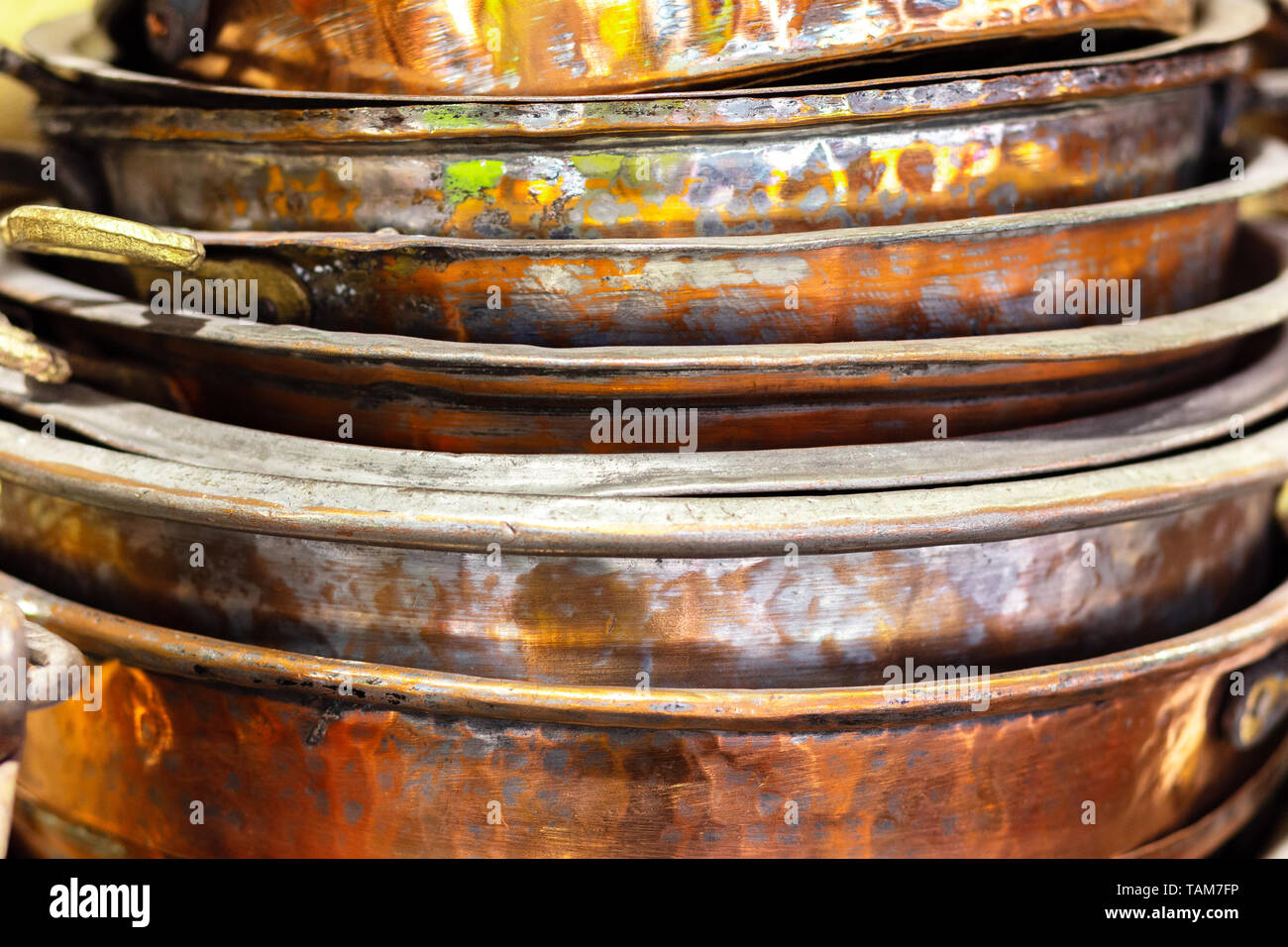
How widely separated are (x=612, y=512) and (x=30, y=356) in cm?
50

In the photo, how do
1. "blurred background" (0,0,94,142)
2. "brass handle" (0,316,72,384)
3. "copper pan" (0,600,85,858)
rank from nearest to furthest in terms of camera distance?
"copper pan" (0,600,85,858) < "brass handle" (0,316,72,384) < "blurred background" (0,0,94,142)

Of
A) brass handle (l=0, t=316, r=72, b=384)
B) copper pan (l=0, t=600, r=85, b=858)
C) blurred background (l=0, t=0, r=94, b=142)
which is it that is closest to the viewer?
copper pan (l=0, t=600, r=85, b=858)

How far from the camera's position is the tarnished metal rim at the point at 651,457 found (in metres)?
0.79

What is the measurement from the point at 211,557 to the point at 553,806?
0.33 metres

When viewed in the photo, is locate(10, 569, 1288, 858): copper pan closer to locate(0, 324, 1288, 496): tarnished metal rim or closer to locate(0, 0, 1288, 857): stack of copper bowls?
locate(0, 0, 1288, 857): stack of copper bowls

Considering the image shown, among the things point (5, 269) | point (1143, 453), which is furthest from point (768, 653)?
point (5, 269)

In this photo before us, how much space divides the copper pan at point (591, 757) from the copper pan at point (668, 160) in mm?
355

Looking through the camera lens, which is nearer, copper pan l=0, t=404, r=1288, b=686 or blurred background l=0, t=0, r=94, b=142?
copper pan l=0, t=404, r=1288, b=686

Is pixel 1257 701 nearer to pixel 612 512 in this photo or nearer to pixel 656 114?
pixel 612 512

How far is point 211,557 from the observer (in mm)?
827

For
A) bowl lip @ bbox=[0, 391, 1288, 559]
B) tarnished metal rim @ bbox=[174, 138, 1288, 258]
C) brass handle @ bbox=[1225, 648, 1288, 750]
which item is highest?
tarnished metal rim @ bbox=[174, 138, 1288, 258]

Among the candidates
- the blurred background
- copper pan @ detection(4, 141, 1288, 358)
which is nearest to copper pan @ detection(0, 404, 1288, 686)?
copper pan @ detection(4, 141, 1288, 358)

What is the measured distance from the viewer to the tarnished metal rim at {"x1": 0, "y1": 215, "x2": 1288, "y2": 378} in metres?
0.78

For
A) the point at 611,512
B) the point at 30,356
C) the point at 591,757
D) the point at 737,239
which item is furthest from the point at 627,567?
the point at 30,356
